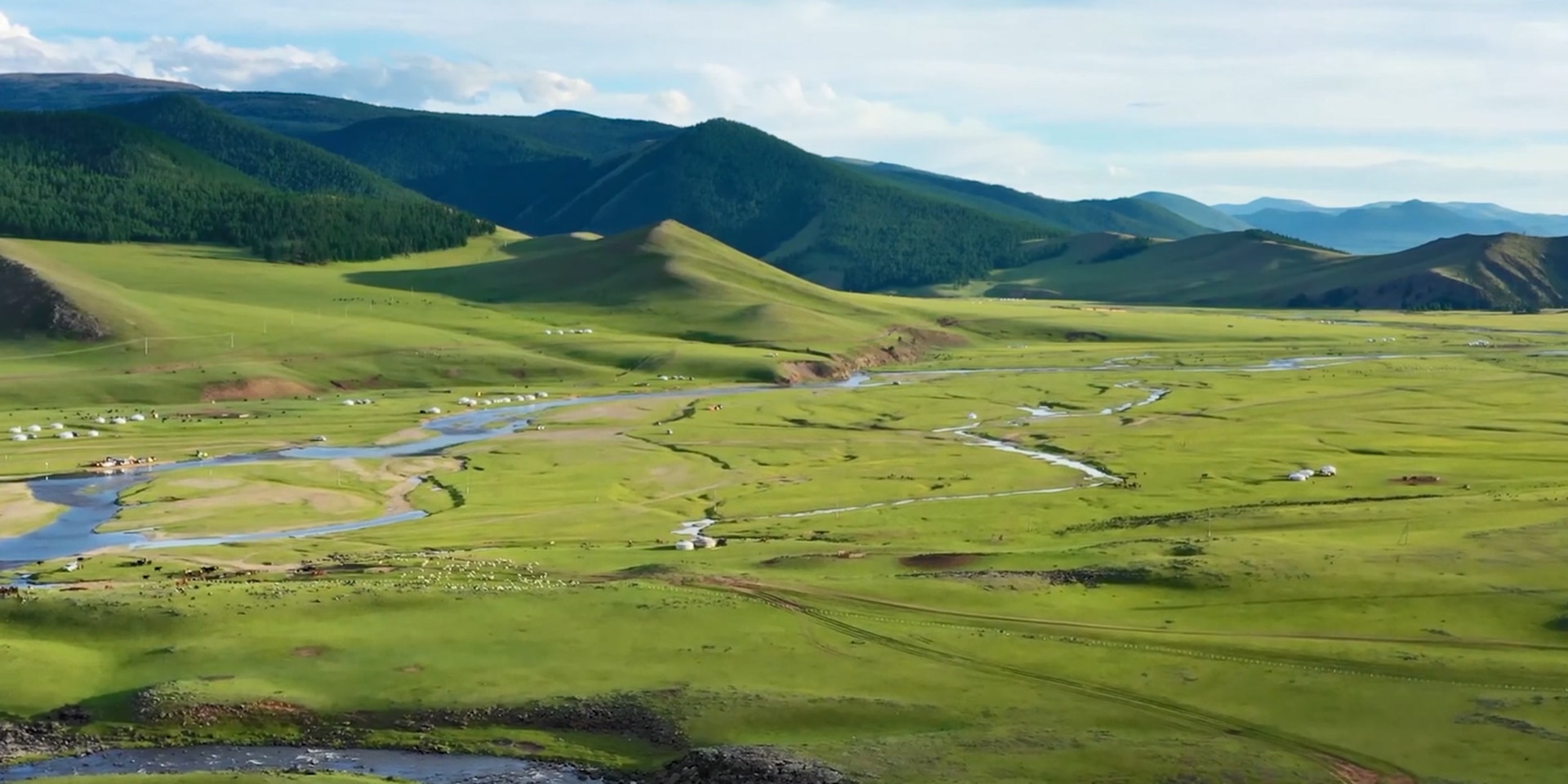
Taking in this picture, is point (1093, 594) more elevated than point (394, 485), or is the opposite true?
point (1093, 594)

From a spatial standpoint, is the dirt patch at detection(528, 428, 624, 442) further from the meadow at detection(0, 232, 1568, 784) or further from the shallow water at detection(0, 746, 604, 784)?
the shallow water at detection(0, 746, 604, 784)

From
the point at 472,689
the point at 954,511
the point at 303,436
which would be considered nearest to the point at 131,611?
the point at 472,689

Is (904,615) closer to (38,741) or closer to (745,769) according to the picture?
(745,769)

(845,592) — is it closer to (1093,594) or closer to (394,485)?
(1093,594)

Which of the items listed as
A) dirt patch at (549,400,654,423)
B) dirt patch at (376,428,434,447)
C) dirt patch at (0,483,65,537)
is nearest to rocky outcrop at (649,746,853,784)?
dirt patch at (0,483,65,537)

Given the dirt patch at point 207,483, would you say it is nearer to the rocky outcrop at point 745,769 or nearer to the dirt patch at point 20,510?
the dirt patch at point 20,510
